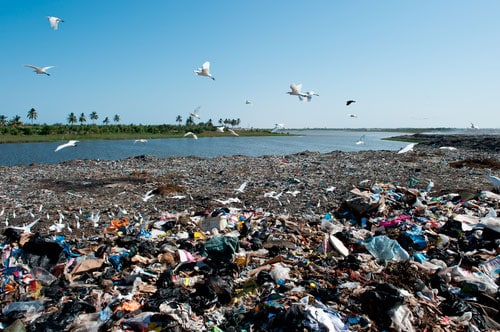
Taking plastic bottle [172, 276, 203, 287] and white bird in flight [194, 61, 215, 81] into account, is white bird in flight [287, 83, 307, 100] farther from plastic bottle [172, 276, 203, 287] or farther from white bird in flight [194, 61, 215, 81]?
plastic bottle [172, 276, 203, 287]

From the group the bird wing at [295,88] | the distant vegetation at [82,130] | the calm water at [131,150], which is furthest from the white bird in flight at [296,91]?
the distant vegetation at [82,130]

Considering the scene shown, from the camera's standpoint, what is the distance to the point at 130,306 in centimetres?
287

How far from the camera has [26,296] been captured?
3020 mm

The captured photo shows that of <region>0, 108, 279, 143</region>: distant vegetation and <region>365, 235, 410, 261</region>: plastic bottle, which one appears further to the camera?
<region>0, 108, 279, 143</region>: distant vegetation

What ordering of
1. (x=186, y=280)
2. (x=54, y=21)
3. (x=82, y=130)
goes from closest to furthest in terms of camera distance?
(x=186, y=280), (x=54, y=21), (x=82, y=130)

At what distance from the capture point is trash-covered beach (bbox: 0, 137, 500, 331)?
8.81ft

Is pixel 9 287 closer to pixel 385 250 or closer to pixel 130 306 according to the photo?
pixel 130 306

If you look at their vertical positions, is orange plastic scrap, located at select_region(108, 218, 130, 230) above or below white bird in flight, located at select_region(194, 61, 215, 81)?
below

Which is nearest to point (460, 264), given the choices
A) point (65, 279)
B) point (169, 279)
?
point (169, 279)

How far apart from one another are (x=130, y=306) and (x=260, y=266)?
1427 millimetres

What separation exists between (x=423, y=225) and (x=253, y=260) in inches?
110

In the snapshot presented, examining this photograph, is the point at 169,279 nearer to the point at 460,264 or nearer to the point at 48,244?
the point at 48,244

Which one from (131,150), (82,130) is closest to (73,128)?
(82,130)

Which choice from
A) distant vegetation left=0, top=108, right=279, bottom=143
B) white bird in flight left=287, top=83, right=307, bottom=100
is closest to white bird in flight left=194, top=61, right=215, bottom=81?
white bird in flight left=287, top=83, right=307, bottom=100
